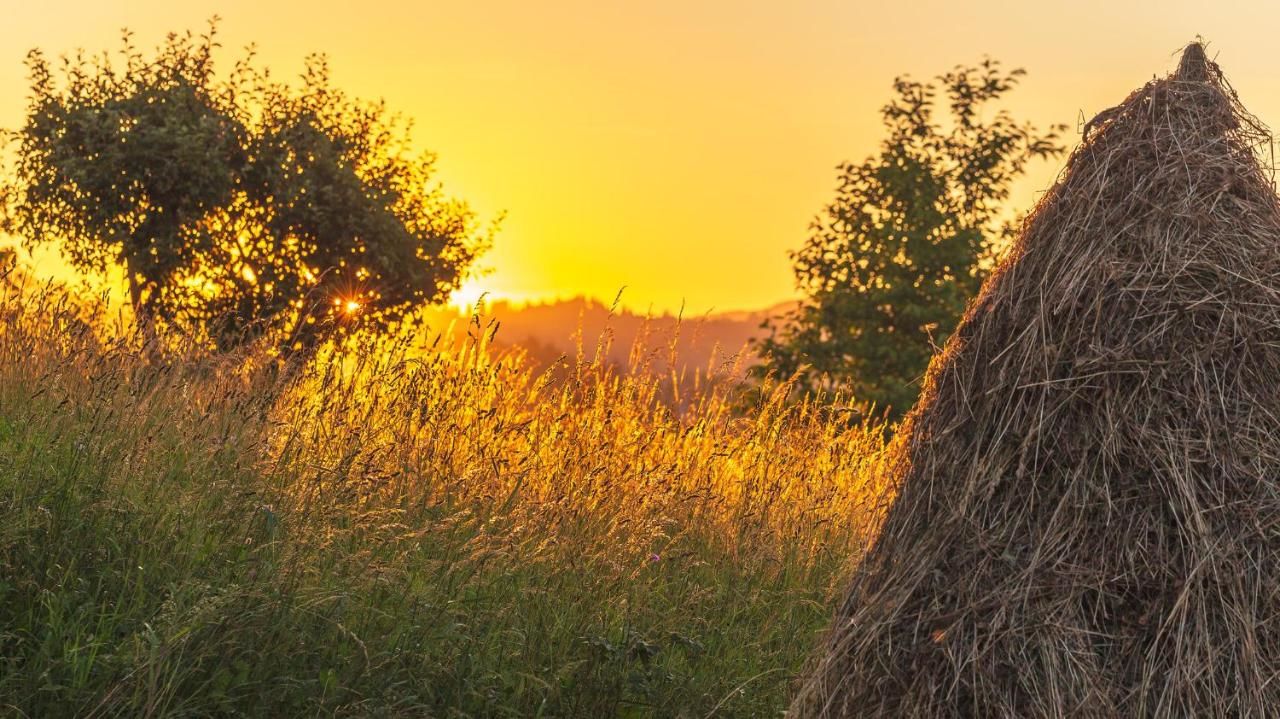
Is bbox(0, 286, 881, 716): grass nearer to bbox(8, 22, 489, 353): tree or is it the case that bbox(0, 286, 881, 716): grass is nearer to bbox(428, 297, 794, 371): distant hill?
bbox(428, 297, 794, 371): distant hill

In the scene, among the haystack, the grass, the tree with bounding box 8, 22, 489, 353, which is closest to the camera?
the haystack

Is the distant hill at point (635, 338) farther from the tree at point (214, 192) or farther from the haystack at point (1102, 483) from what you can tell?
the tree at point (214, 192)

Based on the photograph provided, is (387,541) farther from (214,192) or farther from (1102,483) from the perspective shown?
(214,192)

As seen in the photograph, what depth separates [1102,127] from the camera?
422 cm

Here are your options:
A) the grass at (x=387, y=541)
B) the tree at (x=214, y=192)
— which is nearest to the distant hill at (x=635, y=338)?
the grass at (x=387, y=541)

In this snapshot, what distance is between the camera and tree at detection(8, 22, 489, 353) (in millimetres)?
18703

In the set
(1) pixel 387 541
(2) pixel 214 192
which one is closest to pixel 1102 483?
(1) pixel 387 541

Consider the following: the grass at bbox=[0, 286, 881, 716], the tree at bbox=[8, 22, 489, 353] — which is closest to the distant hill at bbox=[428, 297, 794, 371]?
the grass at bbox=[0, 286, 881, 716]

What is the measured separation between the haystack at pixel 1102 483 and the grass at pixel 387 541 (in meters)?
0.86

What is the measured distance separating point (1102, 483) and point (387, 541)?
3160 millimetres

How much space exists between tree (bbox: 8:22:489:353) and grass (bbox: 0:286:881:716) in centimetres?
1200

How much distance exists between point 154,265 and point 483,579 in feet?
51.4

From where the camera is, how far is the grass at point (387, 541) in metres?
4.47

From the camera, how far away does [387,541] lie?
17.9 ft
